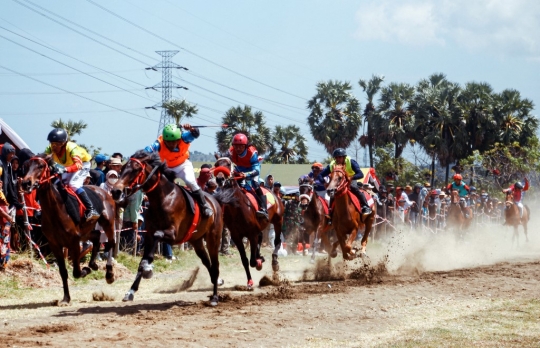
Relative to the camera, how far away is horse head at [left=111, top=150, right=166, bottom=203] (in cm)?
1102

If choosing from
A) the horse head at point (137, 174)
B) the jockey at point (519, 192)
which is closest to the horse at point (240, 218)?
the horse head at point (137, 174)

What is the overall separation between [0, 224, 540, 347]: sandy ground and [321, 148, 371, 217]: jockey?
4.74ft

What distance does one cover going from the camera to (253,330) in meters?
10.0

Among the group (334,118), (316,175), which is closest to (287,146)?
(334,118)

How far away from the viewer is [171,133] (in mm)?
12758

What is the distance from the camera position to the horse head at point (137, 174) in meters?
11.0

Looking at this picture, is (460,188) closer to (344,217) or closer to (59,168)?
(344,217)

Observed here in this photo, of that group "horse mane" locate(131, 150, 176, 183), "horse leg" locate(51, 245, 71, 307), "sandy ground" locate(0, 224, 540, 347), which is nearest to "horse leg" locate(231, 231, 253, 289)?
"sandy ground" locate(0, 224, 540, 347)

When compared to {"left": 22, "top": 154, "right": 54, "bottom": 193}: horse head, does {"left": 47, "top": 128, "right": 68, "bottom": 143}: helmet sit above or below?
above

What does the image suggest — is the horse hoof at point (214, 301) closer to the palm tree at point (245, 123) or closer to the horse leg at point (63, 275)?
the horse leg at point (63, 275)

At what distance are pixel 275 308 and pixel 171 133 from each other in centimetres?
332

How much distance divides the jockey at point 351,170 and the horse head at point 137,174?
20.6 feet

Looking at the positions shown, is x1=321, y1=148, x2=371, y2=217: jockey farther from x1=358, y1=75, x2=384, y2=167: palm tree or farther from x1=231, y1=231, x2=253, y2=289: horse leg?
x1=358, y1=75, x2=384, y2=167: palm tree

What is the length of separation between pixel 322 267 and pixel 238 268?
10.8ft
